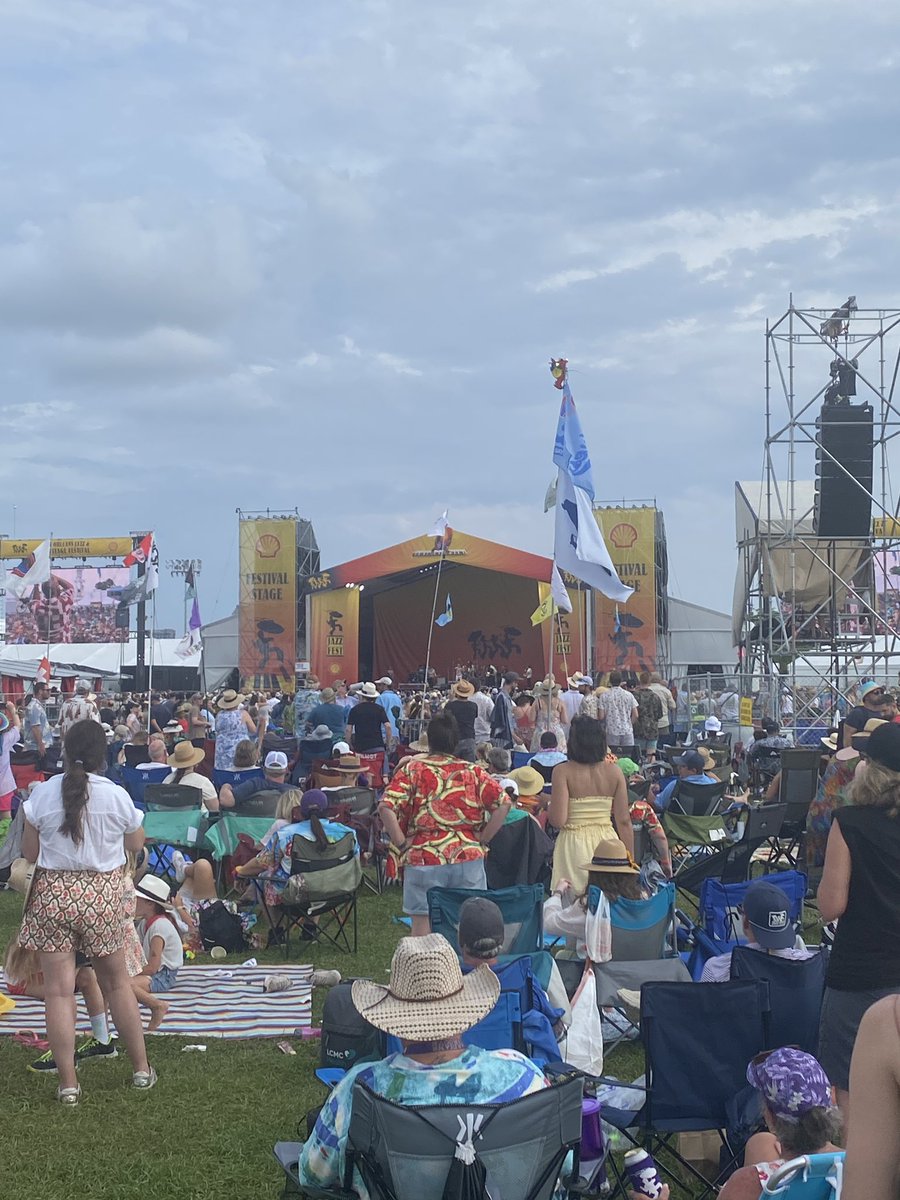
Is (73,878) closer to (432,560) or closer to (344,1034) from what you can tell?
(344,1034)

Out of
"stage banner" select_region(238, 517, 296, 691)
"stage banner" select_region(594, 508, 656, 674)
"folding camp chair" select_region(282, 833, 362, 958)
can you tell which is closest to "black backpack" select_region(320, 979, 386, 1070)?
"folding camp chair" select_region(282, 833, 362, 958)

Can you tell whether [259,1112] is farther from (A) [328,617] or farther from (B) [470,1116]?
(A) [328,617]

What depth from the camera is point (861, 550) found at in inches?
663

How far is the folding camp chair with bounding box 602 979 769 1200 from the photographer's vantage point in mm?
3477

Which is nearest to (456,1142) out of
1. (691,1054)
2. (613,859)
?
(691,1054)

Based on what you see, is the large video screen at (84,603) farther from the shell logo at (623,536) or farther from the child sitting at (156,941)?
the child sitting at (156,941)

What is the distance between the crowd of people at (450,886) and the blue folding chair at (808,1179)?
0.39ft

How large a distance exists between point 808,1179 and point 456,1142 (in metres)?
0.67

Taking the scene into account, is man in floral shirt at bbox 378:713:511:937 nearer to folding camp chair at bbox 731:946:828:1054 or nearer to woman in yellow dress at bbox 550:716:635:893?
woman in yellow dress at bbox 550:716:635:893

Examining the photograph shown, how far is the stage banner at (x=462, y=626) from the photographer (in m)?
37.2

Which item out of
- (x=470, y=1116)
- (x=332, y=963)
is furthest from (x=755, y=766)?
(x=470, y=1116)

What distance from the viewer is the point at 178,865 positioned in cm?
767

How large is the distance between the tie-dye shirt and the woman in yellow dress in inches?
106

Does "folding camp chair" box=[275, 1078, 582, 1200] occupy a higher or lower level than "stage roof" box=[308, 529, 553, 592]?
lower
